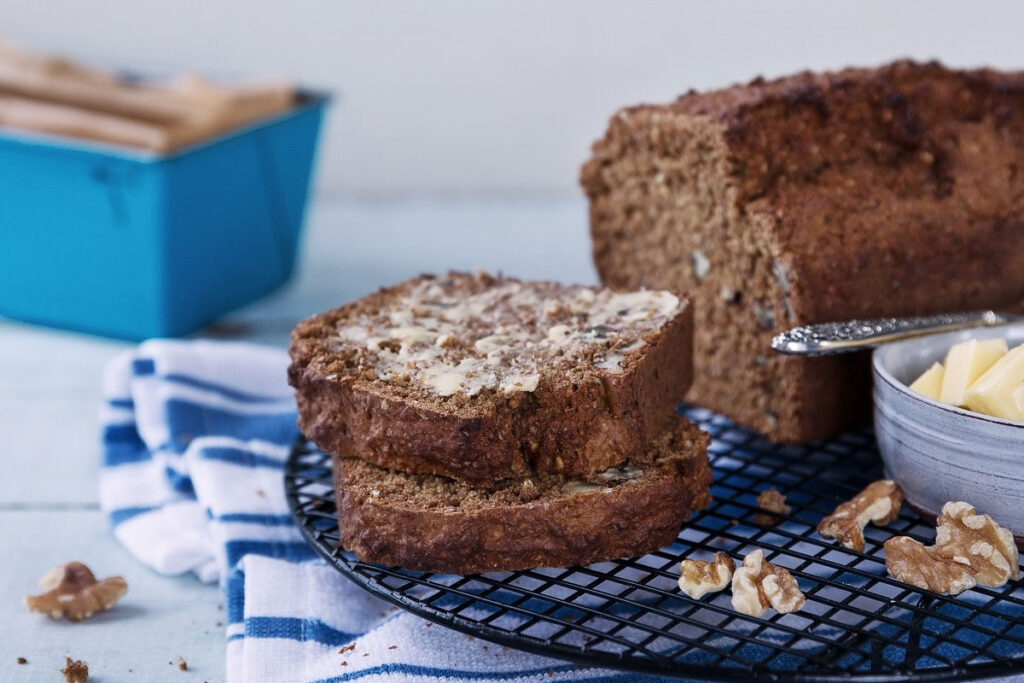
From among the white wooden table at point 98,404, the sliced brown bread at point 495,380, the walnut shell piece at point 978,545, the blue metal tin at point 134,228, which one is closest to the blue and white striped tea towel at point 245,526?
the white wooden table at point 98,404

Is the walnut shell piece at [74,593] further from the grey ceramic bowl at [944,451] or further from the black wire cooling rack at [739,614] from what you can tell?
the grey ceramic bowl at [944,451]

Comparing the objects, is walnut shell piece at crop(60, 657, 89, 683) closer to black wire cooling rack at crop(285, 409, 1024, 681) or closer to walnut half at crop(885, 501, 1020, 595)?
black wire cooling rack at crop(285, 409, 1024, 681)

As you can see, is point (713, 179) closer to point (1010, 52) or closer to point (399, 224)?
point (399, 224)

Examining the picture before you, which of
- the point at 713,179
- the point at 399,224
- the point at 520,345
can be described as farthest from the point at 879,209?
the point at 399,224

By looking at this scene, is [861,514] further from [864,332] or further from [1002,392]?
[864,332]

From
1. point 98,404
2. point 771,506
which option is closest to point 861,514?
point 771,506

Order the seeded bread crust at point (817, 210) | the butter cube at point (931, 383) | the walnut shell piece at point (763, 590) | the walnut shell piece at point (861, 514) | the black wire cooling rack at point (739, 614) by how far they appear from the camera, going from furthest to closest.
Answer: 1. the seeded bread crust at point (817, 210)
2. the butter cube at point (931, 383)
3. the walnut shell piece at point (861, 514)
4. the walnut shell piece at point (763, 590)
5. the black wire cooling rack at point (739, 614)
